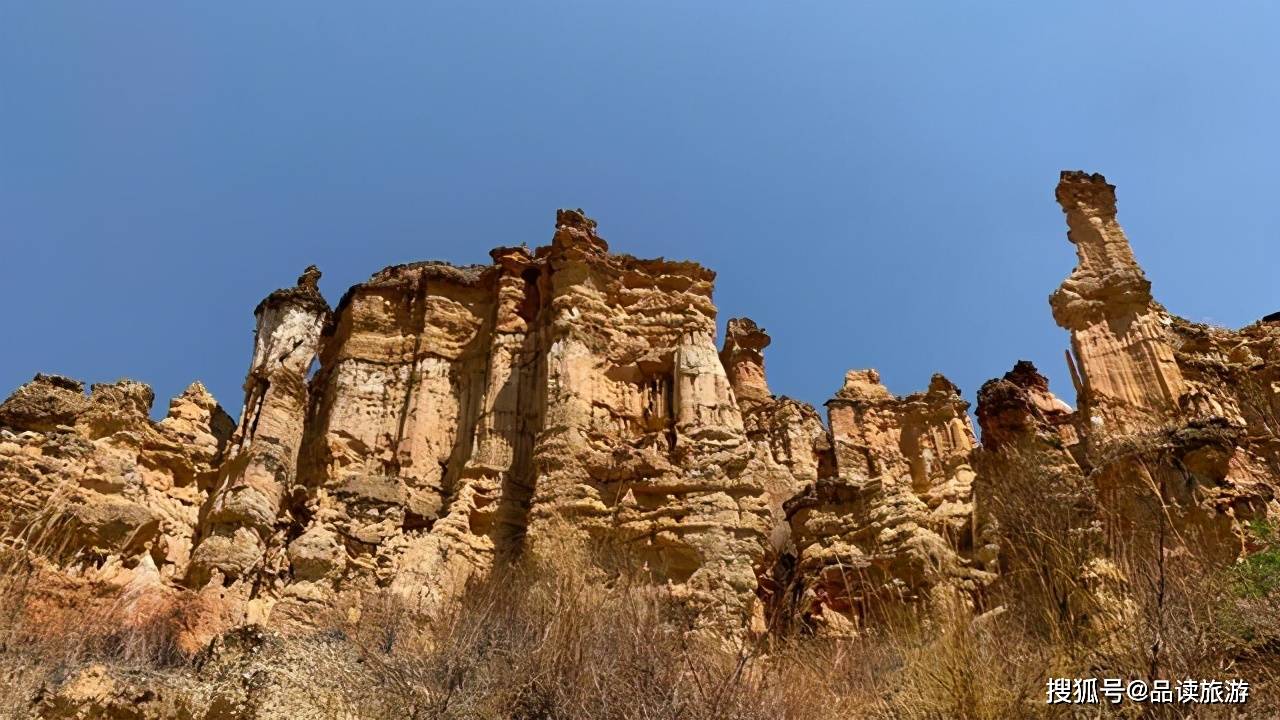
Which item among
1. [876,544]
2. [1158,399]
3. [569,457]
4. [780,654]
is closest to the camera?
[780,654]

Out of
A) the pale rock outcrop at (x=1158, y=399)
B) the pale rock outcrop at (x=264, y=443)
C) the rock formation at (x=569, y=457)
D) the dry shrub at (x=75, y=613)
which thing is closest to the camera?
the dry shrub at (x=75, y=613)

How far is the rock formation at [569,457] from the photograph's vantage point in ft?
45.4

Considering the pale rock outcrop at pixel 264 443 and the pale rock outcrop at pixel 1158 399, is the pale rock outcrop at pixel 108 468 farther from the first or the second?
the pale rock outcrop at pixel 1158 399

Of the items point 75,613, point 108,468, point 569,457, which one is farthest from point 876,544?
point 108,468

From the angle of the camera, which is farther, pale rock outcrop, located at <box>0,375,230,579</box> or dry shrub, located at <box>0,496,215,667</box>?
pale rock outcrop, located at <box>0,375,230,579</box>

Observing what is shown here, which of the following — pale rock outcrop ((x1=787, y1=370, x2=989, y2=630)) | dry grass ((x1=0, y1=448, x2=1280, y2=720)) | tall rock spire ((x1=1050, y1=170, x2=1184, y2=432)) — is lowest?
dry grass ((x1=0, y1=448, x2=1280, y2=720))

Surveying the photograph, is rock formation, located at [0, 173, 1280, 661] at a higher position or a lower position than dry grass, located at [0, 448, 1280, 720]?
higher

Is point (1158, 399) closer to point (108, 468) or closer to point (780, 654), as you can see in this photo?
point (780, 654)

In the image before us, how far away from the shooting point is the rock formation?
1384 centimetres

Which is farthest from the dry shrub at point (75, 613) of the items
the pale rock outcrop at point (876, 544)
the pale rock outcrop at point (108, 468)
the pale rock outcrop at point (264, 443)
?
the pale rock outcrop at point (876, 544)

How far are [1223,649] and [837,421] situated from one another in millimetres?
21485

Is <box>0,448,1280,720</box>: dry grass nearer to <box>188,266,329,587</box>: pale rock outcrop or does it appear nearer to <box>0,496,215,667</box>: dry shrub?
<box>0,496,215,667</box>: dry shrub

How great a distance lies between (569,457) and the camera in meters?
15.7

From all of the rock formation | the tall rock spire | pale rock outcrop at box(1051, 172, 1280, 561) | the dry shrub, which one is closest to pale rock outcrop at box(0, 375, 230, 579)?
the rock formation
